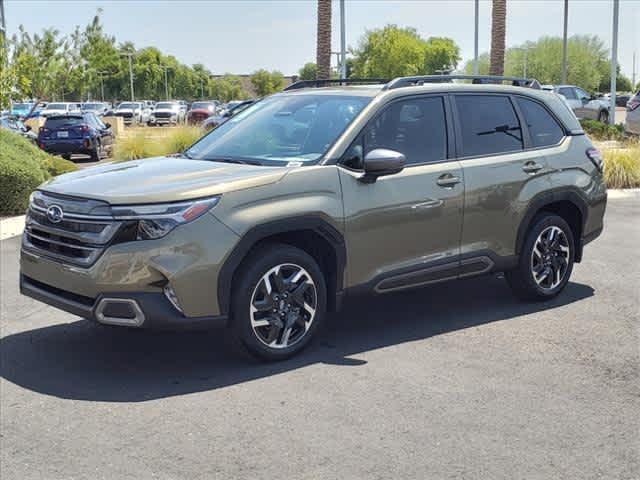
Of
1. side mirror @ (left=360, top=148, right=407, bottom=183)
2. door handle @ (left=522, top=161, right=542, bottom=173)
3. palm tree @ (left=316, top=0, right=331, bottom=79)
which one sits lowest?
door handle @ (left=522, top=161, right=542, bottom=173)

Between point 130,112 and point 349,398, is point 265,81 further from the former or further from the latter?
point 349,398

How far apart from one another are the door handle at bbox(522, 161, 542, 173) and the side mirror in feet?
4.85

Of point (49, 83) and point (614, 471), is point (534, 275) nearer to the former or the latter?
point (614, 471)

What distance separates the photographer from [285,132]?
6125 mm

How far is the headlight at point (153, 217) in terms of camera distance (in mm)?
4969

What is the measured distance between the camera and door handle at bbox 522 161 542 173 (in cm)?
676

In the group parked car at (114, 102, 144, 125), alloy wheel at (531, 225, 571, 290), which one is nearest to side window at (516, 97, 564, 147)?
alloy wheel at (531, 225, 571, 290)

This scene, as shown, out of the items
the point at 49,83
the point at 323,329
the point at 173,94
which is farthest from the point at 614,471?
the point at 173,94

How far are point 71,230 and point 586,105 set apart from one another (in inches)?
1285

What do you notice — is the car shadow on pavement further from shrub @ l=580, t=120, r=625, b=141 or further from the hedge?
shrub @ l=580, t=120, r=625, b=141

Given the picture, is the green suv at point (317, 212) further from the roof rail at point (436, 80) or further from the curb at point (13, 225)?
the curb at point (13, 225)

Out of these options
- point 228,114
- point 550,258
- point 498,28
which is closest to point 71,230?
point 550,258

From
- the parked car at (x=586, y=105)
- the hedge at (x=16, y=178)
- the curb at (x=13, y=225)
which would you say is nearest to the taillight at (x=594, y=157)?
the curb at (x=13, y=225)

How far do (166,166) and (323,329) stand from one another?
1.71m
